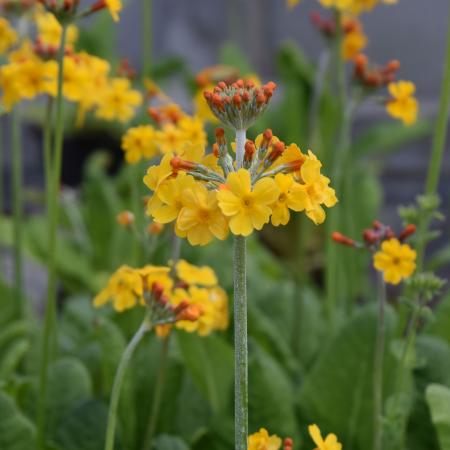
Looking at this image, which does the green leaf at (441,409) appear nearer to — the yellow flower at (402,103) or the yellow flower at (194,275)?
the yellow flower at (194,275)

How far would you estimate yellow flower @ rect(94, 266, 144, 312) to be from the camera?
1403 millimetres

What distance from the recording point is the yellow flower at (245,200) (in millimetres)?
1002

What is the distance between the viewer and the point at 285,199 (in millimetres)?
1052

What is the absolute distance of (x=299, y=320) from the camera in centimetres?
247

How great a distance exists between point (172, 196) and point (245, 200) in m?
0.10

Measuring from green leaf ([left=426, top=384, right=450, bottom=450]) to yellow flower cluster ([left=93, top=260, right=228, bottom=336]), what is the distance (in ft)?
1.29

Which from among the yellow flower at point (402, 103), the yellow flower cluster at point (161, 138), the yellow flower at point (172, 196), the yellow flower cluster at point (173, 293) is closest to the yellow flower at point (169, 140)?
the yellow flower cluster at point (161, 138)

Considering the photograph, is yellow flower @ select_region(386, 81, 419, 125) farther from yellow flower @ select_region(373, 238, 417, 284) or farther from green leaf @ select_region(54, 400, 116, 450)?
green leaf @ select_region(54, 400, 116, 450)


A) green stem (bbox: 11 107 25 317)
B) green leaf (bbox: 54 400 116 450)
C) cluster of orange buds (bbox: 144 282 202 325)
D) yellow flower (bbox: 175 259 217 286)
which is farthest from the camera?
green stem (bbox: 11 107 25 317)

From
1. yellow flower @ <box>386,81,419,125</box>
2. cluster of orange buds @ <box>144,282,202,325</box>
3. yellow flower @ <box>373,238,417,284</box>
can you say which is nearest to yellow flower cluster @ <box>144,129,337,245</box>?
cluster of orange buds @ <box>144,282,202,325</box>

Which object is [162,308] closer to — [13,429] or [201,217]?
[201,217]

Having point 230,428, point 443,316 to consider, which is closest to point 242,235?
point 230,428

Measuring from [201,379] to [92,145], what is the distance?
13.7 feet

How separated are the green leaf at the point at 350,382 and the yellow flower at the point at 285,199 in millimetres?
939
